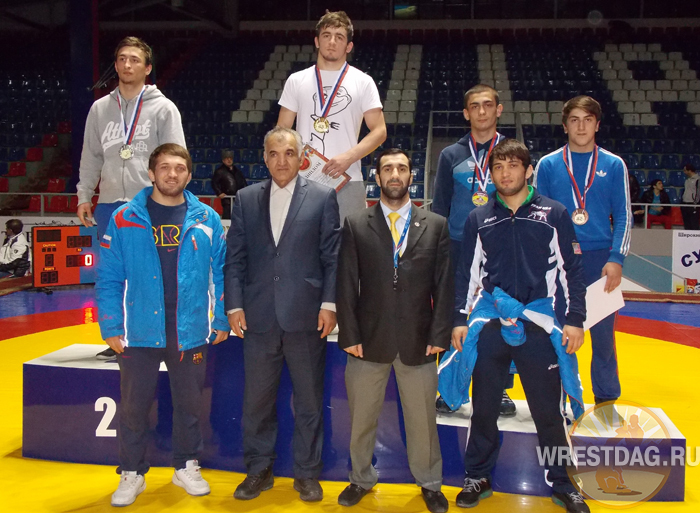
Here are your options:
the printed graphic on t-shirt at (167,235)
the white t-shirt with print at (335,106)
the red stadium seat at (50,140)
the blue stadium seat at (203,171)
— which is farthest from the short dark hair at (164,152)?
the red stadium seat at (50,140)

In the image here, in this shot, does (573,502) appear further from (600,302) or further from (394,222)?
(394,222)

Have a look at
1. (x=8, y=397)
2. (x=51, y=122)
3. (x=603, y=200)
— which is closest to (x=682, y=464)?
(x=603, y=200)

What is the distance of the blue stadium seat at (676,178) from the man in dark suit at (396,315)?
11.3 m

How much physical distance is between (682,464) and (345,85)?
8.69ft

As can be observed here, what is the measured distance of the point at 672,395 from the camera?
4.85m

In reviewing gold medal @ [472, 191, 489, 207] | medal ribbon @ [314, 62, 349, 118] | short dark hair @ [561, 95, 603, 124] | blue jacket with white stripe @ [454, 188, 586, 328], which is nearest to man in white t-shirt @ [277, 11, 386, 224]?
medal ribbon @ [314, 62, 349, 118]

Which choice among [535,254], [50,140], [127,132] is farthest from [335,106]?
[50,140]

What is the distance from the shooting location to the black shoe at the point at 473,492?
10.6 ft

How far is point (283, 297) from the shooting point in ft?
10.8

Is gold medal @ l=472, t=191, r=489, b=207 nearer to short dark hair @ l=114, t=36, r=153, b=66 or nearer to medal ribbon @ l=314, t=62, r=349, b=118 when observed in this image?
medal ribbon @ l=314, t=62, r=349, b=118

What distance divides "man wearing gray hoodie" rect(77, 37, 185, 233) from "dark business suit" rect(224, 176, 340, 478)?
0.78 metres

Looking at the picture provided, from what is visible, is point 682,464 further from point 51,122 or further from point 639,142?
point 51,122

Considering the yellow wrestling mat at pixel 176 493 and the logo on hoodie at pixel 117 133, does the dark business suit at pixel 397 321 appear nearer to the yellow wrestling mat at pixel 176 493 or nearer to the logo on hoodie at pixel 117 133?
the yellow wrestling mat at pixel 176 493

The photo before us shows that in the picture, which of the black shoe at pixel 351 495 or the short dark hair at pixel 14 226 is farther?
the short dark hair at pixel 14 226
